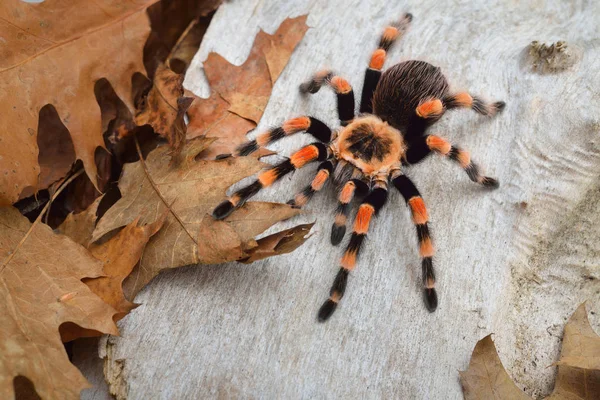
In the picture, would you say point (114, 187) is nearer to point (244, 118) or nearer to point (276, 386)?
point (244, 118)

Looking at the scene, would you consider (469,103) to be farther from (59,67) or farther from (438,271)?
(59,67)

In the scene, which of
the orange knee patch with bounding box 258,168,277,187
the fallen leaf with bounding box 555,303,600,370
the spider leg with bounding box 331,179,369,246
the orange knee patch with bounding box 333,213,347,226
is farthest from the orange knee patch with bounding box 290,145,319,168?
the fallen leaf with bounding box 555,303,600,370

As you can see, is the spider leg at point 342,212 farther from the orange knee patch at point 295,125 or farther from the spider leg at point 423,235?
the orange knee patch at point 295,125

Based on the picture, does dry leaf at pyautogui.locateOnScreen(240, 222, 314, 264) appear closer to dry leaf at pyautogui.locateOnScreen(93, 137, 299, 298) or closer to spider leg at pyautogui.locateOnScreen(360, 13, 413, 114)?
dry leaf at pyautogui.locateOnScreen(93, 137, 299, 298)

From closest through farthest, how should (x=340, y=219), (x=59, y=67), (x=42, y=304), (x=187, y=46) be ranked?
(x=42, y=304), (x=340, y=219), (x=59, y=67), (x=187, y=46)

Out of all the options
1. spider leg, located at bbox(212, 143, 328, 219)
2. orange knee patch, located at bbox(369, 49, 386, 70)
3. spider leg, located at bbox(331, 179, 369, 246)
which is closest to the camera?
spider leg, located at bbox(212, 143, 328, 219)

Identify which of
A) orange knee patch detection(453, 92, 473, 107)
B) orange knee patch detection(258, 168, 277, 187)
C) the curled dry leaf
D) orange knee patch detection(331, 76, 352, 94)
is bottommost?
the curled dry leaf

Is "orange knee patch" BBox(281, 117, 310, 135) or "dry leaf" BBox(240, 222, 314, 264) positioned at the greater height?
"orange knee patch" BBox(281, 117, 310, 135)

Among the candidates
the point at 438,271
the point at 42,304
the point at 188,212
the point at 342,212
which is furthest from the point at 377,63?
the point at 42,304
